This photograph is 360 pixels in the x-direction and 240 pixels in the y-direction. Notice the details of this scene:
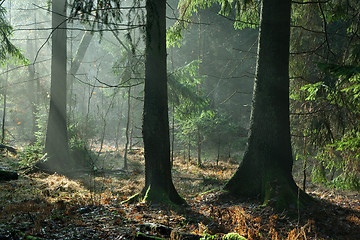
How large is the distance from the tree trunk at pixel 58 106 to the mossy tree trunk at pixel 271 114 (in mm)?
7748

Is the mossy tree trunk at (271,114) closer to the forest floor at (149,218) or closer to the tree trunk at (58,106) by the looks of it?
the forest floor at (149,218)

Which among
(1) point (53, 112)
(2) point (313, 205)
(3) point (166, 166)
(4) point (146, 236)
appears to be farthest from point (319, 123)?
(1) point (53, 112)

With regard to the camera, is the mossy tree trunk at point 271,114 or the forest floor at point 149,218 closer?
the forest floor at point 149,218

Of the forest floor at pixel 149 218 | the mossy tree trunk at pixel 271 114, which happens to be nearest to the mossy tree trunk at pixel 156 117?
the forest floor at pixel 149 218

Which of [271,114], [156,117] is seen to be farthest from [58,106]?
[271,114]

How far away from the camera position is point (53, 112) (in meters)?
11.1

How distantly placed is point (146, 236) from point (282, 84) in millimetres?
4370

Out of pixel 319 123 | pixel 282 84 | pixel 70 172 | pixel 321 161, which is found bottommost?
pixel 70 172

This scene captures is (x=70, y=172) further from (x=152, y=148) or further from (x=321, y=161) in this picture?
(x=321, y=161)

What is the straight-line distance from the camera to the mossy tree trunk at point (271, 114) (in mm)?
6035

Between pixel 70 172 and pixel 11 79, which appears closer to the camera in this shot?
pixel 70 172

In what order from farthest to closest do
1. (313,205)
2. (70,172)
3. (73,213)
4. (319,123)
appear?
(70,172) → (319,123) → (313,205) → (73,213)

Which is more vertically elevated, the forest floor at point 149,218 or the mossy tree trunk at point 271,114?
the mossy tree trunk at point 271,114

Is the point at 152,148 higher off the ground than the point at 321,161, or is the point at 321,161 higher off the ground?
the point at 152,148
